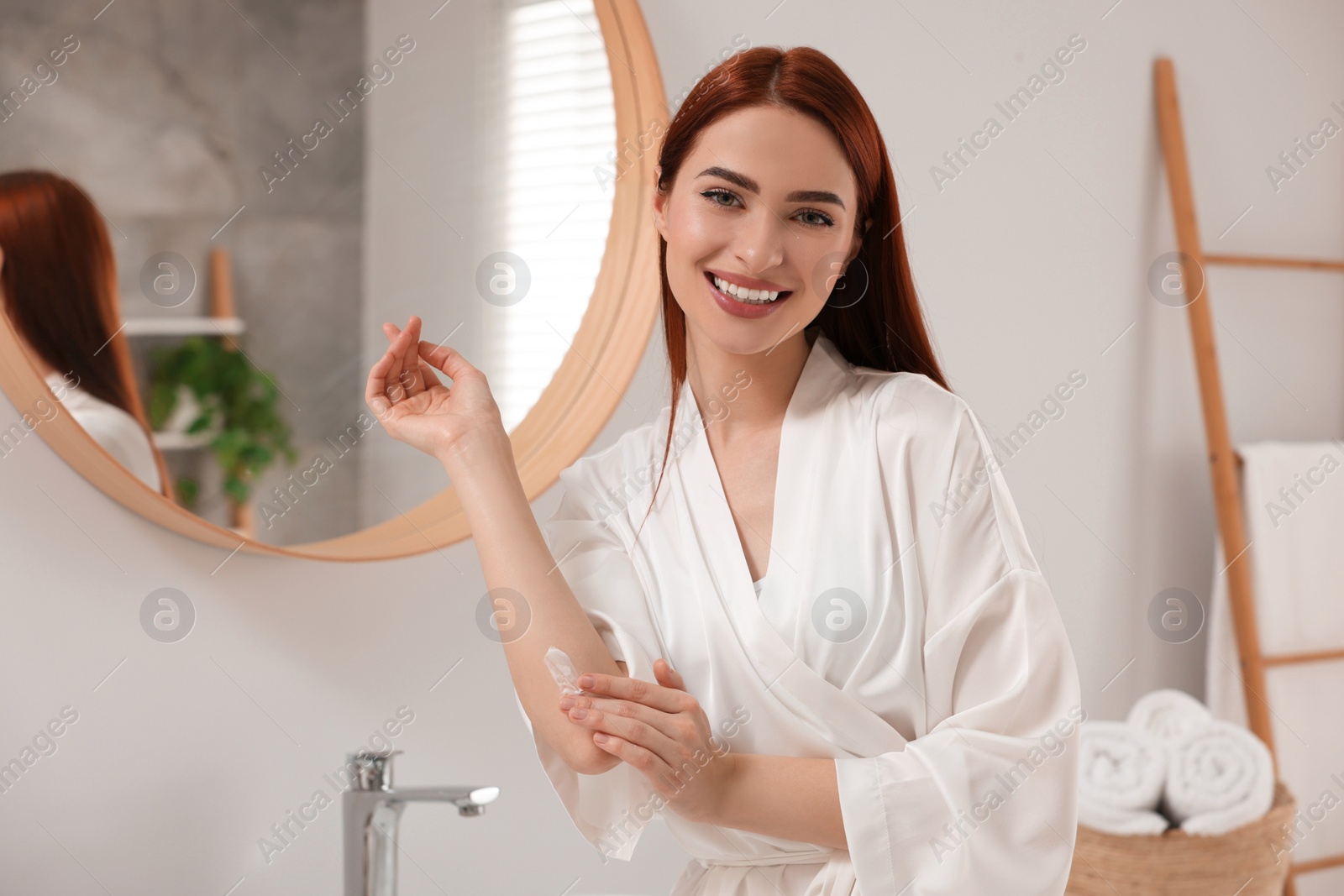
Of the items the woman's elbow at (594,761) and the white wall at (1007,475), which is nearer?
the woman's elbow at (594,761)

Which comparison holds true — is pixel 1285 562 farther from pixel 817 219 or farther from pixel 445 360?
pixel 445 360

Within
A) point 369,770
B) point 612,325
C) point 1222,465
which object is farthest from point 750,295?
point 1222,465

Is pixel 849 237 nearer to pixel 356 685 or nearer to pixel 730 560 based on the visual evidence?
pixel 730 560

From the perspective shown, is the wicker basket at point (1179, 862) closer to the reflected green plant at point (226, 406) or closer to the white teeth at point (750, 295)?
the white teeth at point (750, 295)

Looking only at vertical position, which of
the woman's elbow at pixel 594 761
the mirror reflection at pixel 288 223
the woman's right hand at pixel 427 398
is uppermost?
the mirror reflection at pixel 288 223

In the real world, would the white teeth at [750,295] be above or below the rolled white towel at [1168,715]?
above

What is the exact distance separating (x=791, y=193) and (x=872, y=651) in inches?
14.2

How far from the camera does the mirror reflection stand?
3.50 ft

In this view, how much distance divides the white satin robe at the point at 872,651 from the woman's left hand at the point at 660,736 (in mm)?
71

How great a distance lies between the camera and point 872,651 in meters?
0.89

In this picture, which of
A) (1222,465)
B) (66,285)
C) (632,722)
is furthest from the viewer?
(1222,465)

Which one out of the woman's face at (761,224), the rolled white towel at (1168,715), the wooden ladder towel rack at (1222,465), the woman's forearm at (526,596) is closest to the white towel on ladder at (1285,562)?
the wooden ladder towel rack at (1222,465)

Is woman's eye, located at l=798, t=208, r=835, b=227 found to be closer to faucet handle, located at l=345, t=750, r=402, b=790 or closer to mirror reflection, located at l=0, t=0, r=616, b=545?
mirror reflection, located at l=0, t=0, r=616, b=545

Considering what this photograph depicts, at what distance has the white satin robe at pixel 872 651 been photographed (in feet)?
2.78
